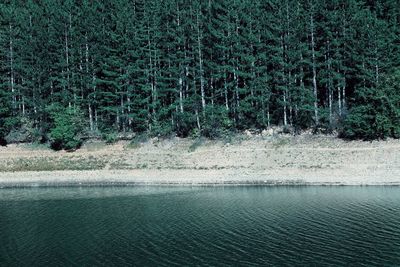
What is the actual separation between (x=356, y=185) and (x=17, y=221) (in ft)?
95.3

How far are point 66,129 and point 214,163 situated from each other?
20633mm

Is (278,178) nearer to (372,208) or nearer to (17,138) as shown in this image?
(372,208)

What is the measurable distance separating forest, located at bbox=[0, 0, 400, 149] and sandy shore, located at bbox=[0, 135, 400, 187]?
3.00 metres

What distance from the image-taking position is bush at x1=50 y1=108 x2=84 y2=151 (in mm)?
62781

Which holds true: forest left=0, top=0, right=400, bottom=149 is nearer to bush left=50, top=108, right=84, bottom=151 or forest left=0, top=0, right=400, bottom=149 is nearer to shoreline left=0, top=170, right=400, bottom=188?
bush left=50, top=108, right=84, bottom=151

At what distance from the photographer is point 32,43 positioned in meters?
70.3

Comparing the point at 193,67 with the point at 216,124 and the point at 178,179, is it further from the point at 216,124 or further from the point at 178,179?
the point at 178,179

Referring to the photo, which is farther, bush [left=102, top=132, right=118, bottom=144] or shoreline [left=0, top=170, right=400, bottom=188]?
bush [left=102, top=132, right=118, bottom=144]

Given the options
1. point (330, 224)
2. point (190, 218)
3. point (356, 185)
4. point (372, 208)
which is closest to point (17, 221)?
point (190, 218)

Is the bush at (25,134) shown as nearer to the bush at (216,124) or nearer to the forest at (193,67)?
the forest at (193,67)

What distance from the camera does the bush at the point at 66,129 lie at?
6278 cm

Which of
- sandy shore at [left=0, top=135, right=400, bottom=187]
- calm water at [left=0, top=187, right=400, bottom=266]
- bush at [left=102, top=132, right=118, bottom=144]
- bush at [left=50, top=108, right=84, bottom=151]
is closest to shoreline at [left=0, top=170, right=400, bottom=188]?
sandy shore at [left=0, top=135, right=400, bottom=187]

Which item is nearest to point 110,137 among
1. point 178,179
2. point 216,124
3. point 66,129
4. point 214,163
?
point 66,129

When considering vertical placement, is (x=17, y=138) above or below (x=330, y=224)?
above
